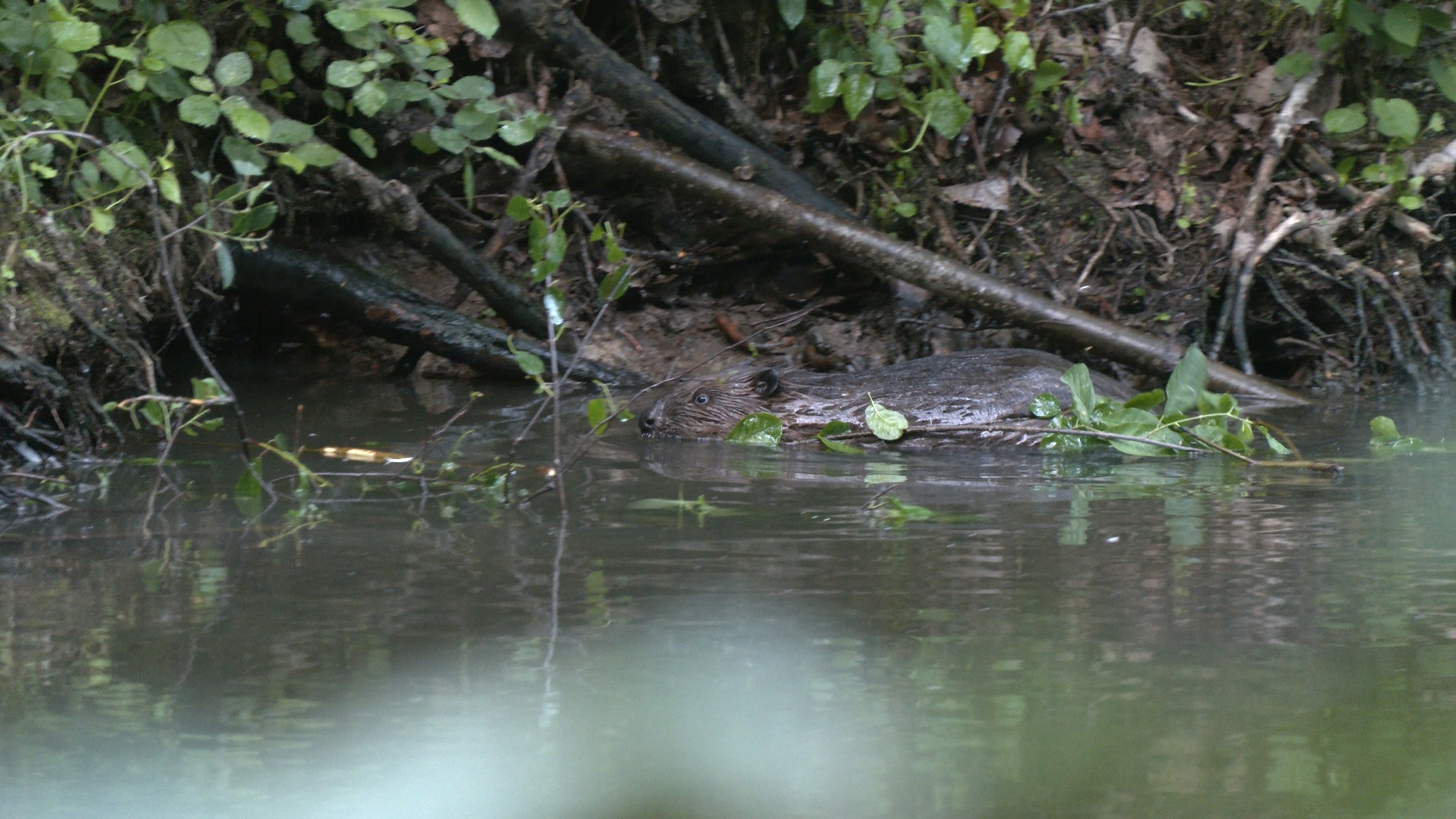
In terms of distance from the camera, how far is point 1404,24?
6.04 meters

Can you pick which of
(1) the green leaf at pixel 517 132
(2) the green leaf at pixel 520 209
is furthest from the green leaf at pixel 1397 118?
(2) the green leaf at pixel 520 209

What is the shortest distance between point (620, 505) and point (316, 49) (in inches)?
112

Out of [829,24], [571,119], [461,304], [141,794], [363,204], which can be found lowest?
[141,794]

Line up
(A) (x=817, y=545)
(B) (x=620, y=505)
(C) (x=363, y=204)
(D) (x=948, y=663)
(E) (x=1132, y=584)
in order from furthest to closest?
(C) (x=363, y=204), (B) (x=620, y=505), (A) (x=817, y=545), (E) (x=1132, y=584), (D) (x=948, y=663)

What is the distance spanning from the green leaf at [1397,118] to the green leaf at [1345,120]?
3.3 inches

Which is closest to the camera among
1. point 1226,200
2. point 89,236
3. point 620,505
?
point 620,505

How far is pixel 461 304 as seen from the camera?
633 cm

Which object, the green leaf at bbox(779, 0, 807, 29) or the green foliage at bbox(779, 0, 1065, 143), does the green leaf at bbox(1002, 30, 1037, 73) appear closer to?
the green foliage at bbox(779, 0, 1065, 143)

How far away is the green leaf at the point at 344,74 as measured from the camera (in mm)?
4699

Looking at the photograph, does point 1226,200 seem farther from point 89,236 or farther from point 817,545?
point 89,236

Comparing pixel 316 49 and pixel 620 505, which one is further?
pixel 316 49

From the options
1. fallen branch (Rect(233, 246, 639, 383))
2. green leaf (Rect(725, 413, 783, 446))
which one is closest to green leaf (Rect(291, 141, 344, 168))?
fallen branch (Rect(233, 246, 639, 383))

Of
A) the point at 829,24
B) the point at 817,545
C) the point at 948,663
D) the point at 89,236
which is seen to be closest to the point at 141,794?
the point at 948,663

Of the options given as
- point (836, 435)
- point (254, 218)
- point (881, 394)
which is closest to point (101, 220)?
point (254, 218)
